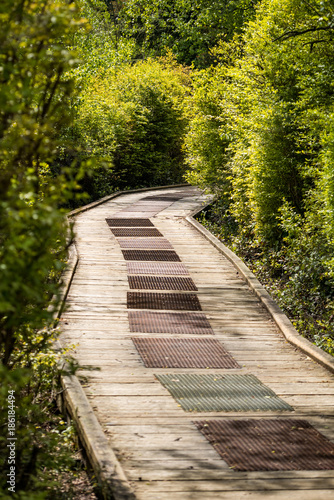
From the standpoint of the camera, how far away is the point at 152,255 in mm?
11539

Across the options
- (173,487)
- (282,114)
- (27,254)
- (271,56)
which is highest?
(271,56)

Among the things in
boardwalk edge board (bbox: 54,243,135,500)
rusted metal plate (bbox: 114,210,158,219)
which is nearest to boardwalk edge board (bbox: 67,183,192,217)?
rusted metal plate (bbox: 114,210,158,219)

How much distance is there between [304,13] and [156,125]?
38.9 ft

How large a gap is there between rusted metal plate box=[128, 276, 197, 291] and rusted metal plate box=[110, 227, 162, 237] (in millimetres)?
3392

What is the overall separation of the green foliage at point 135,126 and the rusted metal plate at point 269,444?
14.6 m

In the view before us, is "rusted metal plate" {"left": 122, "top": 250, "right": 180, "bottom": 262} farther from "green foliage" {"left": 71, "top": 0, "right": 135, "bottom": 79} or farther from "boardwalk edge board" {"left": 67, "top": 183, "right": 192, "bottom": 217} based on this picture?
"green foliage" {"left": 71, "top": 0, "right": 135, "bottom": 79}

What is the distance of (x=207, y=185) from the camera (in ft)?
55.8

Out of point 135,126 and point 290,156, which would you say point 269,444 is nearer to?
point 290,156

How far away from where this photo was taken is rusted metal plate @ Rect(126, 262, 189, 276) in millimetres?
10406

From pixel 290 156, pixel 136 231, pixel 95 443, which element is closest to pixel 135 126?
pixel 136 231

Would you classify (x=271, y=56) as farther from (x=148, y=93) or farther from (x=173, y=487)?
(x=148, y=93)

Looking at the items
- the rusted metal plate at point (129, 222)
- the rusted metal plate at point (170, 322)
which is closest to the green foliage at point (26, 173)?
the rusted metal plate at point (170, 322)

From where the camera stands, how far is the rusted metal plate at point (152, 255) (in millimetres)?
11312

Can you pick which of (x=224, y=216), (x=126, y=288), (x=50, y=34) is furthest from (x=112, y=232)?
(x=50, y=34)
